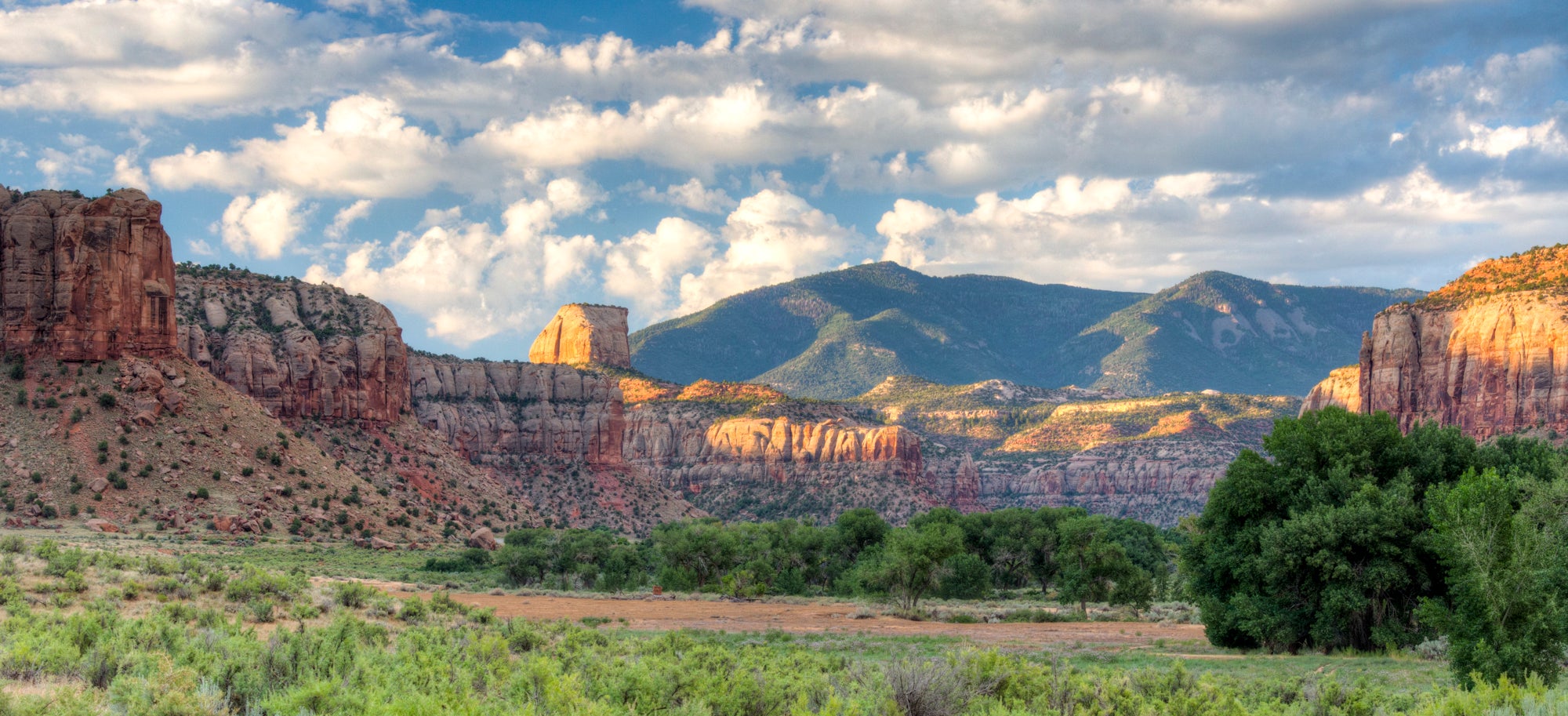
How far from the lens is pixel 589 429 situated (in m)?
121

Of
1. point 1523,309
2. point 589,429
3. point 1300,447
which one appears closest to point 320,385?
point 589,429

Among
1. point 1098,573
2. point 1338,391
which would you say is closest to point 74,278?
point 1098,573

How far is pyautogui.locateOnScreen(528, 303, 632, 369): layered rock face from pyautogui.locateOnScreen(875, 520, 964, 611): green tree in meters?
116

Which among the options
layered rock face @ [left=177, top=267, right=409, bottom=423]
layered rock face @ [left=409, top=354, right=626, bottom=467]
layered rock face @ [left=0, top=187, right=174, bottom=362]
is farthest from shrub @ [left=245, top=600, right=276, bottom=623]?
layered rock face @ [left=409, top=354, right=626, bottom=467]

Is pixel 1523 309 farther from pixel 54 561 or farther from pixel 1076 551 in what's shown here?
pixel 54 561

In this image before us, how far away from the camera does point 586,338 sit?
6457 inches

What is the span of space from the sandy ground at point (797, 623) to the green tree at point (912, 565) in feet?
7.09

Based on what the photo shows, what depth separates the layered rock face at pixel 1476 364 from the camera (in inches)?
4008

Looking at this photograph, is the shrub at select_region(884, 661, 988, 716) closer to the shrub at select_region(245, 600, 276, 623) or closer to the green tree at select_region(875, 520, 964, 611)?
the shrub at select_region(245, 600, 276, 623)

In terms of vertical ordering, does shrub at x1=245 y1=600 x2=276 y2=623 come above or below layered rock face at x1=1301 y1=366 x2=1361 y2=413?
below

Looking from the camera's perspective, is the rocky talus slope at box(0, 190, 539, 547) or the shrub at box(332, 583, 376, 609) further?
the rocky talus slope at box(0, 190, 539, 547)

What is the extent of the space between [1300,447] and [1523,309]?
9250 cm

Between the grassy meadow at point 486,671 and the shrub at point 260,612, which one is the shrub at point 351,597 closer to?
the grassy meadow at point 486,671

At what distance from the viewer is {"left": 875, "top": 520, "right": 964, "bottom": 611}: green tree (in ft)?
159
